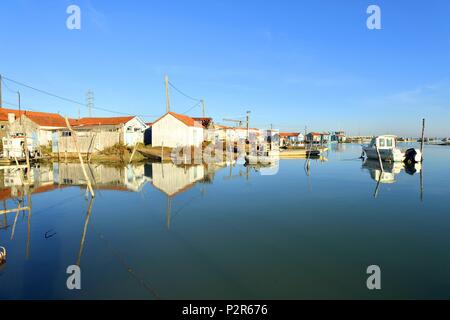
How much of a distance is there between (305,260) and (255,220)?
170 inches

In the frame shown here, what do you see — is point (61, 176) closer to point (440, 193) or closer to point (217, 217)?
point (217, 217)

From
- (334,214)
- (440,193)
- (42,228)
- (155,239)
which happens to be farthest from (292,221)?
(440,193)

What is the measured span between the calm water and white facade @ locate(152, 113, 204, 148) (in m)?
24.0

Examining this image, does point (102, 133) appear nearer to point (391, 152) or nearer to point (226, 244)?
point (226, 244)

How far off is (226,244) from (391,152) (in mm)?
34711

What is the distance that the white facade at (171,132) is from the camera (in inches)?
1672

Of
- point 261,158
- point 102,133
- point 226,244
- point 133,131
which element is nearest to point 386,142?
point 261,158

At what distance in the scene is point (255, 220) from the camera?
12625 mm

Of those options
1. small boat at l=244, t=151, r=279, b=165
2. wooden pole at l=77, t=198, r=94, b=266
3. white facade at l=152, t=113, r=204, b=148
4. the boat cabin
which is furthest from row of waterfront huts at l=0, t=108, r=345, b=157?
wooden pole at l=77, t=198, r=94, b=266

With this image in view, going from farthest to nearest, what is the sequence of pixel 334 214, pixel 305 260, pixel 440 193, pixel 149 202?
pixel 440 193 < pixel 149 202 < pixel 334 214 < pixel 305 260

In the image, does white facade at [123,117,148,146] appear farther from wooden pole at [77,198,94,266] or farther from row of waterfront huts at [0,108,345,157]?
wooden pole at [77,198,94,266]

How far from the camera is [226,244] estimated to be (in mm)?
9742

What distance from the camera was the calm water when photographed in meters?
6.97
